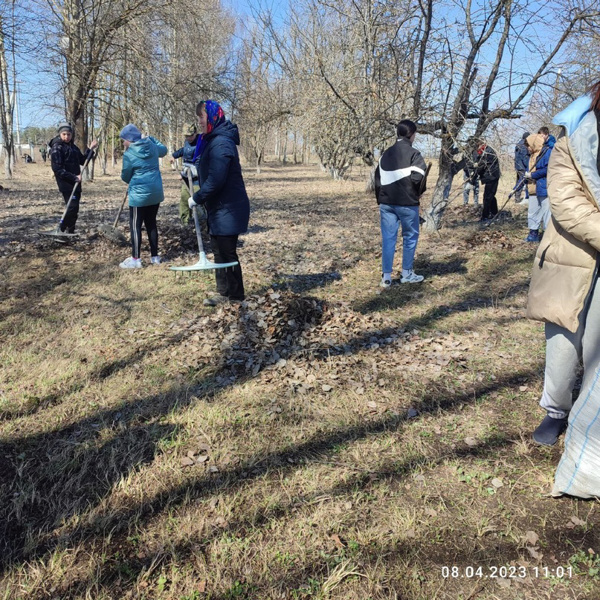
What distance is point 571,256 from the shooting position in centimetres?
239

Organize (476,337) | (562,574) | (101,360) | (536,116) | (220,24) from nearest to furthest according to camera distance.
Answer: (562,574), (101,360), (476,337), (536,116), (220,24)

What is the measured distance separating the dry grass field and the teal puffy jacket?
3.97 ft

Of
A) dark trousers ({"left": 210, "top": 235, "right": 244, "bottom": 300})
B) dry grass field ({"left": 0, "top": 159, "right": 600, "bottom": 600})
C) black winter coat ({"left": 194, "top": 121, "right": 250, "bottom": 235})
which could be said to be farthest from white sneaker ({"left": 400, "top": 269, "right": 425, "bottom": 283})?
black winter coat ({"left": 194, "top": 121, "right": 250, "bottom": 235})

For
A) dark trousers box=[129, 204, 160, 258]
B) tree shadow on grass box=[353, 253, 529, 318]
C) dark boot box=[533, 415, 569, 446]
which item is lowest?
dark boot box=[533, 415, 569, 446]

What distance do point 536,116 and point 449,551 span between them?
7.56 meters

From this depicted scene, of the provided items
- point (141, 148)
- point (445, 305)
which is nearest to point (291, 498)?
point (445, 305)

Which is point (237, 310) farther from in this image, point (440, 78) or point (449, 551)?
point (440, 78)

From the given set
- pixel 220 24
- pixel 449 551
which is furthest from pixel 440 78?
pixel 220 24

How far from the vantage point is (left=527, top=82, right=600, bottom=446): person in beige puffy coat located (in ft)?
7.33

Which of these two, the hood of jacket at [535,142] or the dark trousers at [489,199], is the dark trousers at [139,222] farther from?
the dark trousers at [489,199]

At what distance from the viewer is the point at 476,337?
4.57m

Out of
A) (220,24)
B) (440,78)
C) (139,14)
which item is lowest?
(440,78)

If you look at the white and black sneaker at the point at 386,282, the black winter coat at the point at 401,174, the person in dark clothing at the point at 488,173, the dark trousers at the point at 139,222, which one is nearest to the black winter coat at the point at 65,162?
the dark trousers at the point at 139,222

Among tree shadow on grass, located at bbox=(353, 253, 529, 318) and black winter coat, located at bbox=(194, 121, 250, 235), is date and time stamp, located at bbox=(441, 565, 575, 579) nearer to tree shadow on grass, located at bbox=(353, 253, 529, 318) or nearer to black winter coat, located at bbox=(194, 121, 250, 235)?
tree shadow on grass, located at bbox=(353, 253, 529, 318)
